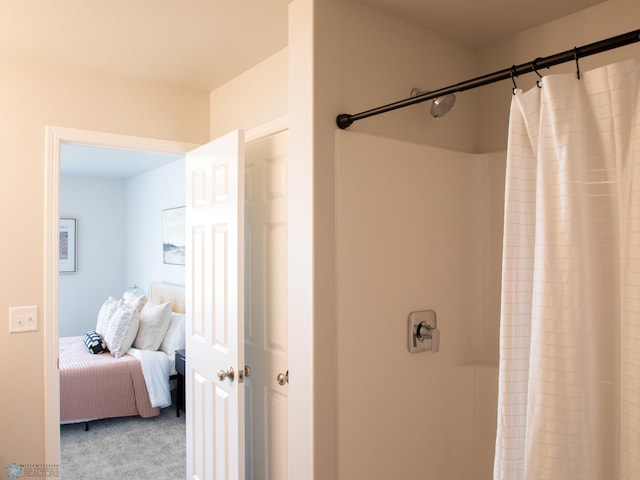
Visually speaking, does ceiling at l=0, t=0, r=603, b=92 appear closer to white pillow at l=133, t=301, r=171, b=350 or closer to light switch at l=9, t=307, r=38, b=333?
light switch at l=9, t=307, r=38, b=333

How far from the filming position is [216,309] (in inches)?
94.7

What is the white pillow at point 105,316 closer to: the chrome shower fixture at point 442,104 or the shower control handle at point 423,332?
the shower control handle at point 423,332

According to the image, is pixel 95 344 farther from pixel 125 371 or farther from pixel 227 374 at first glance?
pixel 227 374

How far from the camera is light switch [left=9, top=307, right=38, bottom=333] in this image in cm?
232

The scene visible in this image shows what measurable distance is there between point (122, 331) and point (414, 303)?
3301 millimetres

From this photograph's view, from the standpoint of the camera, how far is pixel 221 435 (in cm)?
234

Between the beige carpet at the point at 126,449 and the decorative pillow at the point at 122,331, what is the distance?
0.64 metres

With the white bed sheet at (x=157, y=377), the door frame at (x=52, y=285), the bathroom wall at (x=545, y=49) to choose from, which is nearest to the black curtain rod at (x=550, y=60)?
the bathroom wall at (x=545, y=49)

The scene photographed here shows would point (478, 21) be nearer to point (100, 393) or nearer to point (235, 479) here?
point (235, 479)

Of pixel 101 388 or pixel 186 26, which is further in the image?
pixel 101 388

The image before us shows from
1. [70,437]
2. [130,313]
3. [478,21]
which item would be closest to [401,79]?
[478,21]

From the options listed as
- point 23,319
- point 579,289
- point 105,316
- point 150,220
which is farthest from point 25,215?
point 150,220

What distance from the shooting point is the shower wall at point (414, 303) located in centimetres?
187

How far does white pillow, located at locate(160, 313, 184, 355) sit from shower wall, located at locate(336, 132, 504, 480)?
2.90 metres
